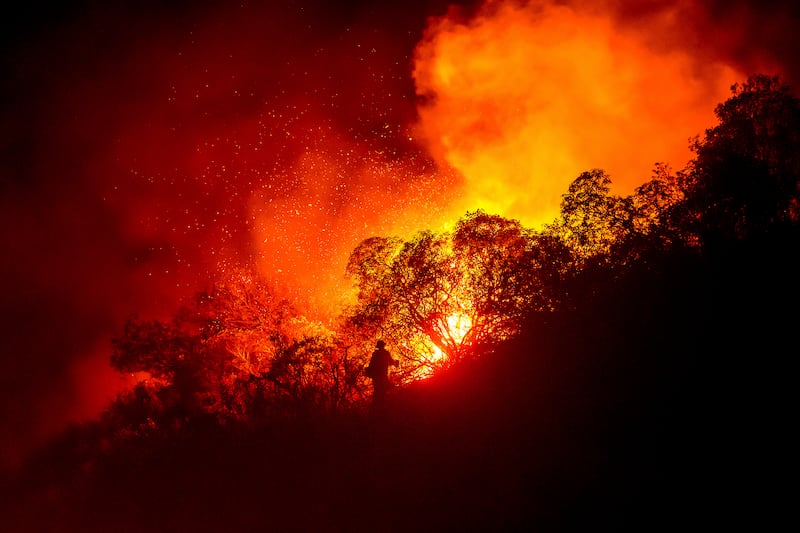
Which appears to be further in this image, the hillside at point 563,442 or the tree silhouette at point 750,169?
the tree silhouette at point 750,169

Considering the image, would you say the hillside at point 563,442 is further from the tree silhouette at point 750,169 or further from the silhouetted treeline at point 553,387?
the tree silhouette at point 750,169

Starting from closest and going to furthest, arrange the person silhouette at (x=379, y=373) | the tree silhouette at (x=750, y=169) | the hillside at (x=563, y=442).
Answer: the hillside at (x=563, y=442) → the person silhouette at (x=379, y=373) → the tree silhouette at (x=750, y=169)

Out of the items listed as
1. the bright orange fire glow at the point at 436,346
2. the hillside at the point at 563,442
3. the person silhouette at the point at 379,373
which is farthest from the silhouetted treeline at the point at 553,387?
the person silhouette at the point at 379,373

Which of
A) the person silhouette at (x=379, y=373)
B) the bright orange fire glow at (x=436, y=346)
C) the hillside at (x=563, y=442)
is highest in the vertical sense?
the bright orange fire glow at (x=436, y=346)

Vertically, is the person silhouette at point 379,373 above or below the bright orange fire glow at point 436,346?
below

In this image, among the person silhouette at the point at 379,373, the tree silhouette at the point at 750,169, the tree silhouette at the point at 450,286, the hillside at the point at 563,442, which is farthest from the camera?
the tree silhouette at the point at 450,286

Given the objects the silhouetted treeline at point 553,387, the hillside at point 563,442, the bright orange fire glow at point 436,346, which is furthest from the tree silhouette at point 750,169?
the bright orange fire glow at point 436,346

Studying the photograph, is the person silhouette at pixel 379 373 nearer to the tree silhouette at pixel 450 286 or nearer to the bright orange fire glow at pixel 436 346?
the tree silhouette at pixel 450 286

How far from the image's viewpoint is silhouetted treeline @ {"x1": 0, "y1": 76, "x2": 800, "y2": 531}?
25.5ft

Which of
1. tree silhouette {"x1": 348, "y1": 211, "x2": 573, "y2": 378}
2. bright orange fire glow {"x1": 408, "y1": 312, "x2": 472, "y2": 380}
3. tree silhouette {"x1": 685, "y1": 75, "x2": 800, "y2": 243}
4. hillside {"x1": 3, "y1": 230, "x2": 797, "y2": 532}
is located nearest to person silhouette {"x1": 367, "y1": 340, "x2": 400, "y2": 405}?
hillside {"x1": 3, "y1": 230, "x2": 797, "y2": 532}

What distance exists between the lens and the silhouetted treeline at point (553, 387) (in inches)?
306

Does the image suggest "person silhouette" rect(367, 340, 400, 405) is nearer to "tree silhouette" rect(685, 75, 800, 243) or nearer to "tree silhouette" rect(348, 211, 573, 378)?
"tree silhouette" rect(348, 211, 573, 378)

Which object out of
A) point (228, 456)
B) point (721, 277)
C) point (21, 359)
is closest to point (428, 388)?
point (228, 456)

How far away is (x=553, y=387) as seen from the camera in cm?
1127
